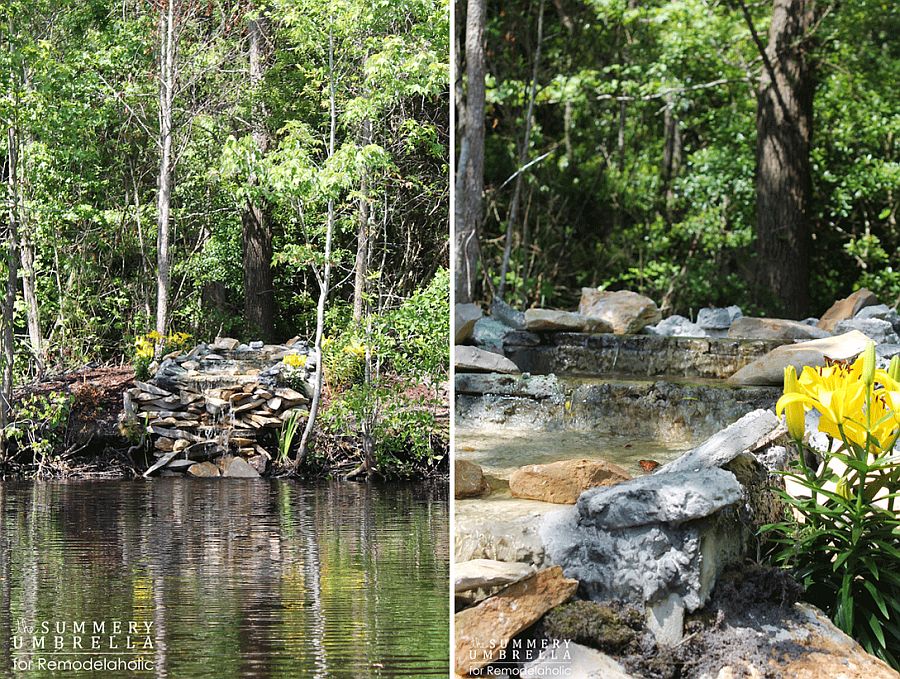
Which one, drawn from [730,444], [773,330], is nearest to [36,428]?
[730,444]

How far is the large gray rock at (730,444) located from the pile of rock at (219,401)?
1.04 meters

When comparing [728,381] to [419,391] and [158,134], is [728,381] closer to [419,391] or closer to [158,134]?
[419,391]

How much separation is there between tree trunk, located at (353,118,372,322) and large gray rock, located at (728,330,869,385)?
70.3 inches

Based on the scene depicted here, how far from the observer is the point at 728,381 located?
3.85 meters

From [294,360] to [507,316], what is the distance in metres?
2.21

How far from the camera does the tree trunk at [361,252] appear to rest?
8.58 feet

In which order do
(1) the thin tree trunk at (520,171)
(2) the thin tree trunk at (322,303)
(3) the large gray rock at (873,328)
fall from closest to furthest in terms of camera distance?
(2) the thin tree trunk at (322,303)
(3) the large gray rock at (873,328)
(1) the thin tree trunk at (520,171)

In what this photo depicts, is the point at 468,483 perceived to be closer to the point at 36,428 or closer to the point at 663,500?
the point at 663,500

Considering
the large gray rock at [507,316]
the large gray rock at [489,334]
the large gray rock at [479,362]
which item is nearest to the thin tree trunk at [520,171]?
the large gray rock at [507,316]

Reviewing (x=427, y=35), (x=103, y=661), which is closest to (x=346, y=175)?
(x=427, y=35)

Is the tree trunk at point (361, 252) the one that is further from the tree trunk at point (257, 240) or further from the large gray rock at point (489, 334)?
the large gray rock at point (489, 334)

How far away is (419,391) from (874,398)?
1.17 meters

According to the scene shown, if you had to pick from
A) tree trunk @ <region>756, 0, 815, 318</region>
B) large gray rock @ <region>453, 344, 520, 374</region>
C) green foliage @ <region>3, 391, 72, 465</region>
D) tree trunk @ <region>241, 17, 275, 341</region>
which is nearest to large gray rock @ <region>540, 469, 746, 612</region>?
tree trunk @ <region>241, 17, 275, 341</region>

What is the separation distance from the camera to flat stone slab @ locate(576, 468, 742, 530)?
231cm
